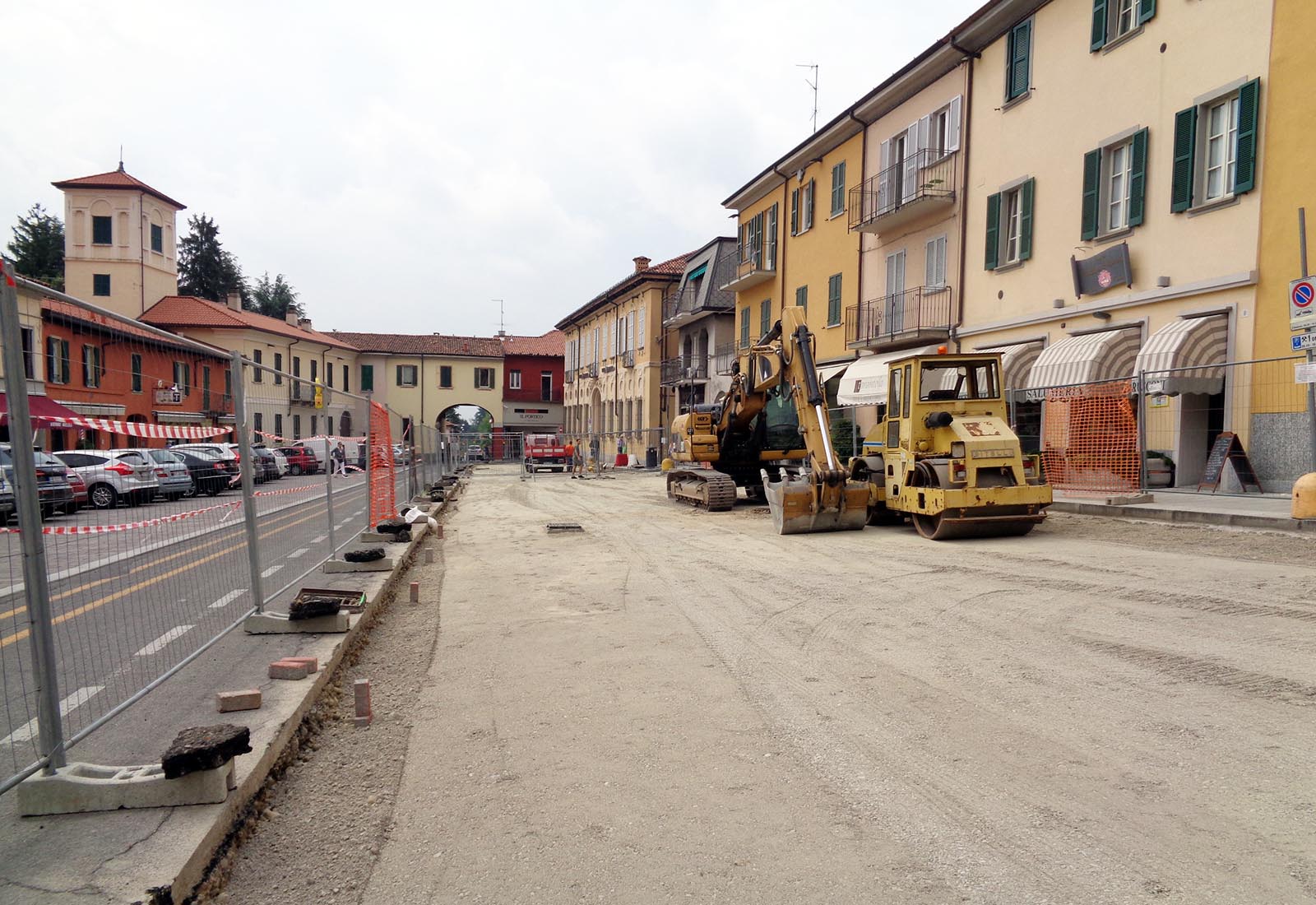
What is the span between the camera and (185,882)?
290 centimetres

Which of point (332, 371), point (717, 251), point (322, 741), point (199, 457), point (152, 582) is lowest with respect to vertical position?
point (322, 741)

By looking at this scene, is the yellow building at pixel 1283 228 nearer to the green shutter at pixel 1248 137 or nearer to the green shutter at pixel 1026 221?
the green shutter at pixel 1248 137

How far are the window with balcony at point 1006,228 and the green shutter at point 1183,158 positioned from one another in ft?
12.7

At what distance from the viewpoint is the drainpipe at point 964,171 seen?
20.1 meters

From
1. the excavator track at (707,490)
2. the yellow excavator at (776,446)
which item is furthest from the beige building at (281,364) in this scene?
the excavator track at (707,490)

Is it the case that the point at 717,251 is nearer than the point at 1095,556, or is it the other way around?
the point at 1095,556

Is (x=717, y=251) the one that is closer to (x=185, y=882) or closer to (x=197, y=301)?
(x=197, y=301)

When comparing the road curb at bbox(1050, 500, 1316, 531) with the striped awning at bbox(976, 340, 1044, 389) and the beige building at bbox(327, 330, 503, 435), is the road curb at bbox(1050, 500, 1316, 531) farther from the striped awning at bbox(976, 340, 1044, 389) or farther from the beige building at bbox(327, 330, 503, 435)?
the beige building at bbox(327, 330, 503, 435)

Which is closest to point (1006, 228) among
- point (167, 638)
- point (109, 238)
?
point (167, 638)

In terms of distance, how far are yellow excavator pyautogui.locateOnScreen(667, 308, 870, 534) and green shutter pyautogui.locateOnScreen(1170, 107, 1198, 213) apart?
7004 millimetres

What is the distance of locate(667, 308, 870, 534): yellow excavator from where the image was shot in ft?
43.0

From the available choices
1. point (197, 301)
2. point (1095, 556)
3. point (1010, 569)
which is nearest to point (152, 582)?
point (1010, 569)

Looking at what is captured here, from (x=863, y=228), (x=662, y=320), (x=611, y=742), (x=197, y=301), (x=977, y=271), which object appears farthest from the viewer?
(x=197, y=301)

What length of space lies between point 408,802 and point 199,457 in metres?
2.79
